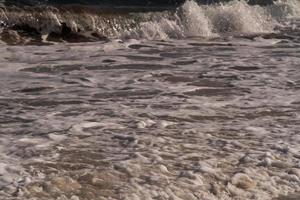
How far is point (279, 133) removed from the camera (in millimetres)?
5270

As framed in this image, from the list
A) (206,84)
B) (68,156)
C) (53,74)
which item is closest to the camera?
(68,156)

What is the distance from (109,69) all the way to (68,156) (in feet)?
15.2

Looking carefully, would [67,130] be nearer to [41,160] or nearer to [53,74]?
[41,160]

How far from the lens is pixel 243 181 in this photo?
4082 millimetres

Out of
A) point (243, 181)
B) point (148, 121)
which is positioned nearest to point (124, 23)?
point (148, 121)

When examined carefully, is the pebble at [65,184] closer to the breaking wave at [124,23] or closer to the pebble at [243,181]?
the pebble at [243,181]

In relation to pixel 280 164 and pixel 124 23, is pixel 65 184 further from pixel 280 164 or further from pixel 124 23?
pixel 124 23

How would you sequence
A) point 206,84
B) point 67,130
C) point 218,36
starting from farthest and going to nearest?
point 218,36, point 206,84, point 67,130

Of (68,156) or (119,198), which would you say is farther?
(68,156)

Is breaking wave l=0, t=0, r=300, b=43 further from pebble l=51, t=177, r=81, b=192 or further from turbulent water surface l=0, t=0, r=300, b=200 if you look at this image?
pebble l=51, t=177, r=81, b=192

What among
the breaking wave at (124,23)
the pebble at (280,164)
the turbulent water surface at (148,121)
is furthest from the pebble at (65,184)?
the breaking wave at (124,23)

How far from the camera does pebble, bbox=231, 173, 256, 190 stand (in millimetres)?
4023

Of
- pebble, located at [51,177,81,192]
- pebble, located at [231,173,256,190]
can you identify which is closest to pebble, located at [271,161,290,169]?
pebble, located at [231,173,256,190]

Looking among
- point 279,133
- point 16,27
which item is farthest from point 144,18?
point 279,133
